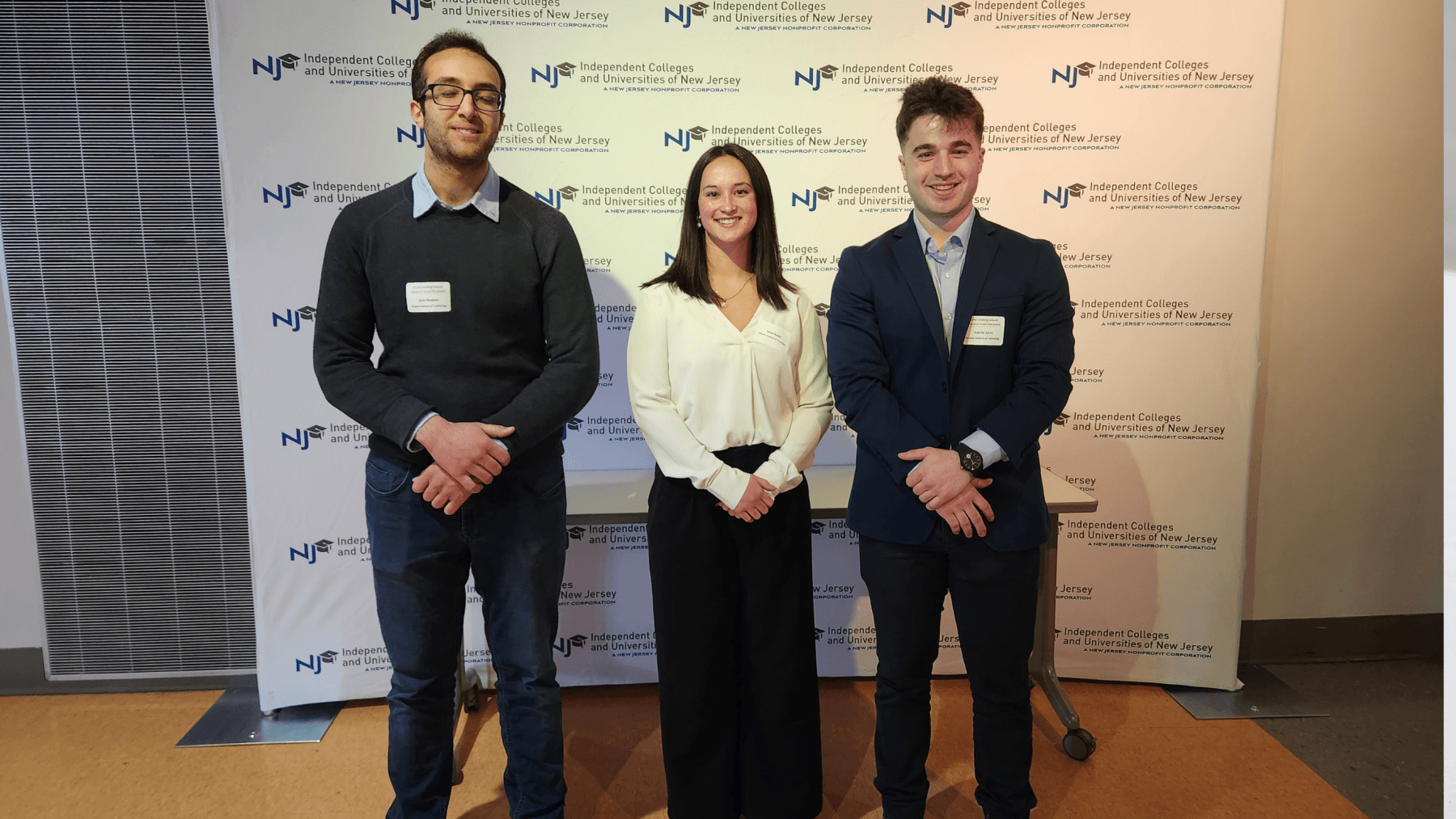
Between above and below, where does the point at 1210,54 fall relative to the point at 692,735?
above

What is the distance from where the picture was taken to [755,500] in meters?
1.83

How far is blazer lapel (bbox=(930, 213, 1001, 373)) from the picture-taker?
1.80 metres

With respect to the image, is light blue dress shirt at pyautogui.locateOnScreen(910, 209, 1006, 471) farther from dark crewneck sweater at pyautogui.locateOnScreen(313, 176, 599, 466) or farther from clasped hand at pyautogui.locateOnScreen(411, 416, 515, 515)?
clasped hand at pyautogui.locateOnScreen(411, 416, 515, 515)

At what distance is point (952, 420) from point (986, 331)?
211 millimetres

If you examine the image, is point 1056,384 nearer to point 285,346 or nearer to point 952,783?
point 952,783

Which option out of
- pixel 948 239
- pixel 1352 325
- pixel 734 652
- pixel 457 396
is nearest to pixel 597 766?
pixel 734 652

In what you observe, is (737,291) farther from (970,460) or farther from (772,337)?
(970,460)

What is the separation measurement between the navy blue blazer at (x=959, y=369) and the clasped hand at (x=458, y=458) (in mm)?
777

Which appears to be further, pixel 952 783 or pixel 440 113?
pixel 952 783

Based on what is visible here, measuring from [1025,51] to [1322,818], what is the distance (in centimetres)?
242

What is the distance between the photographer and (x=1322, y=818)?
2.17m

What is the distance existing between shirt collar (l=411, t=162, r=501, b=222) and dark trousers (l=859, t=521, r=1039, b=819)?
1.15 m

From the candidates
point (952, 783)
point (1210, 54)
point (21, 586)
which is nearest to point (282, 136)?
point (21, 586)

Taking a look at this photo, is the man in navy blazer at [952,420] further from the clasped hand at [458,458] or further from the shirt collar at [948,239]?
the clasped hand at [458,458]
